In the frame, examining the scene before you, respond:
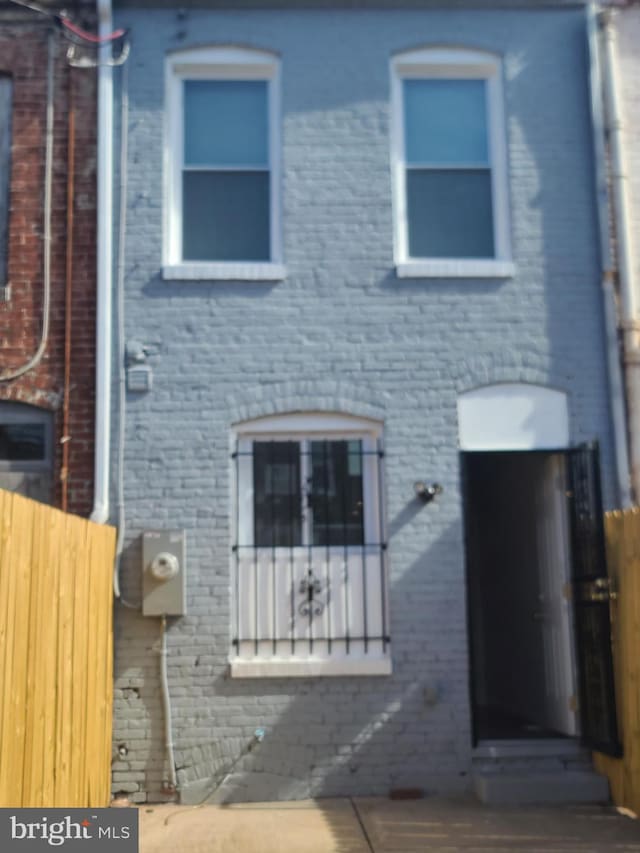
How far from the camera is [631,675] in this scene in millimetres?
6992

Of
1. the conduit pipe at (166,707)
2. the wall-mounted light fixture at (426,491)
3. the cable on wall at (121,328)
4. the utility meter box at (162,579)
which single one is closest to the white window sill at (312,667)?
the conduit pipe at (166,707)

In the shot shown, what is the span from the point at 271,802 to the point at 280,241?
4.31 m

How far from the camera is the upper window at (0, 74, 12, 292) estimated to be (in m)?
8.07

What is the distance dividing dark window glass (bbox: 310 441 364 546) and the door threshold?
5.91ft

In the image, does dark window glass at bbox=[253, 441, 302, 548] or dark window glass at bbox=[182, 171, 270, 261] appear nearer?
dark window glass at bbox=[253, 441, 302, 548]

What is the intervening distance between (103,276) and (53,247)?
50cm

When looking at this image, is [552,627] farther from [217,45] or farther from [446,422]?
[217,45]

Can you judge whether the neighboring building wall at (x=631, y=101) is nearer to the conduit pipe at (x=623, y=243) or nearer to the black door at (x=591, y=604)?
the conduit pipe at (x=623, y=243)

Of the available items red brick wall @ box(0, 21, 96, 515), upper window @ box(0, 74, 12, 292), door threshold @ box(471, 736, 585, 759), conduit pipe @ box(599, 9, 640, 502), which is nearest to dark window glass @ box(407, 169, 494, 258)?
conduit pipe @ box(599, 9, 640, 502)

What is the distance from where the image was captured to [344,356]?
26.1ft

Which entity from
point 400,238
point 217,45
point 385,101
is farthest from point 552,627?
point 217,45

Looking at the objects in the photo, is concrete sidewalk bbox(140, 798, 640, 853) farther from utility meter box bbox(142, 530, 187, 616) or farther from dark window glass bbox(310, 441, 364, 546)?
dark window glass bbox(310, 441, 364, 546)

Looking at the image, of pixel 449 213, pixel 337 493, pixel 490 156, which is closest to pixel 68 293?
pixel 337 493

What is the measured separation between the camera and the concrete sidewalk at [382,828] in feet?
20.5
